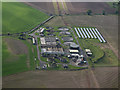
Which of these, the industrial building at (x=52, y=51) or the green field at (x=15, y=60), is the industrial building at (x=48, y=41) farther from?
the green field at (x=15, y=60)

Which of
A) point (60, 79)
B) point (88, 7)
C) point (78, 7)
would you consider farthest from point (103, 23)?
point (60, 79)

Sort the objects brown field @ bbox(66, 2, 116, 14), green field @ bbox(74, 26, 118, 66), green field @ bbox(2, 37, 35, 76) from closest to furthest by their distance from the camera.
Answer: green field @ bbox(2, 37, 35, 76), green field @ bbox(74, 26, 118, 66), brown field @ bbox(66, 2, 116, 14)

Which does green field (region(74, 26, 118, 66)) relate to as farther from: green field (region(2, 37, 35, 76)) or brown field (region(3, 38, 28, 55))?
brown field (region(3, 38, 28, 55))

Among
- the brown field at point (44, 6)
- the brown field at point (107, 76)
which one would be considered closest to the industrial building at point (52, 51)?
the brown field at point (107, 76)

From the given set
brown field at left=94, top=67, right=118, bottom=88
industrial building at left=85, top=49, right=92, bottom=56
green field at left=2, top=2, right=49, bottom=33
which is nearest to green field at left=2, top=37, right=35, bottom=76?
green field at left=2, top=2, right=49, bottom=33

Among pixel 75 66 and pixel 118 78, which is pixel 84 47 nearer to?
pixel 75 66

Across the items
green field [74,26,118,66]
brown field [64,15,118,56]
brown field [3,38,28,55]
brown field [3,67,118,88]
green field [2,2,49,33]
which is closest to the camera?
brown field [3,67,118,88]

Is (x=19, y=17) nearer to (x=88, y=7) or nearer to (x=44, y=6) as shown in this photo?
(x=44, y=6)

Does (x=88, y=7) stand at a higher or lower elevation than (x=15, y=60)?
higher
